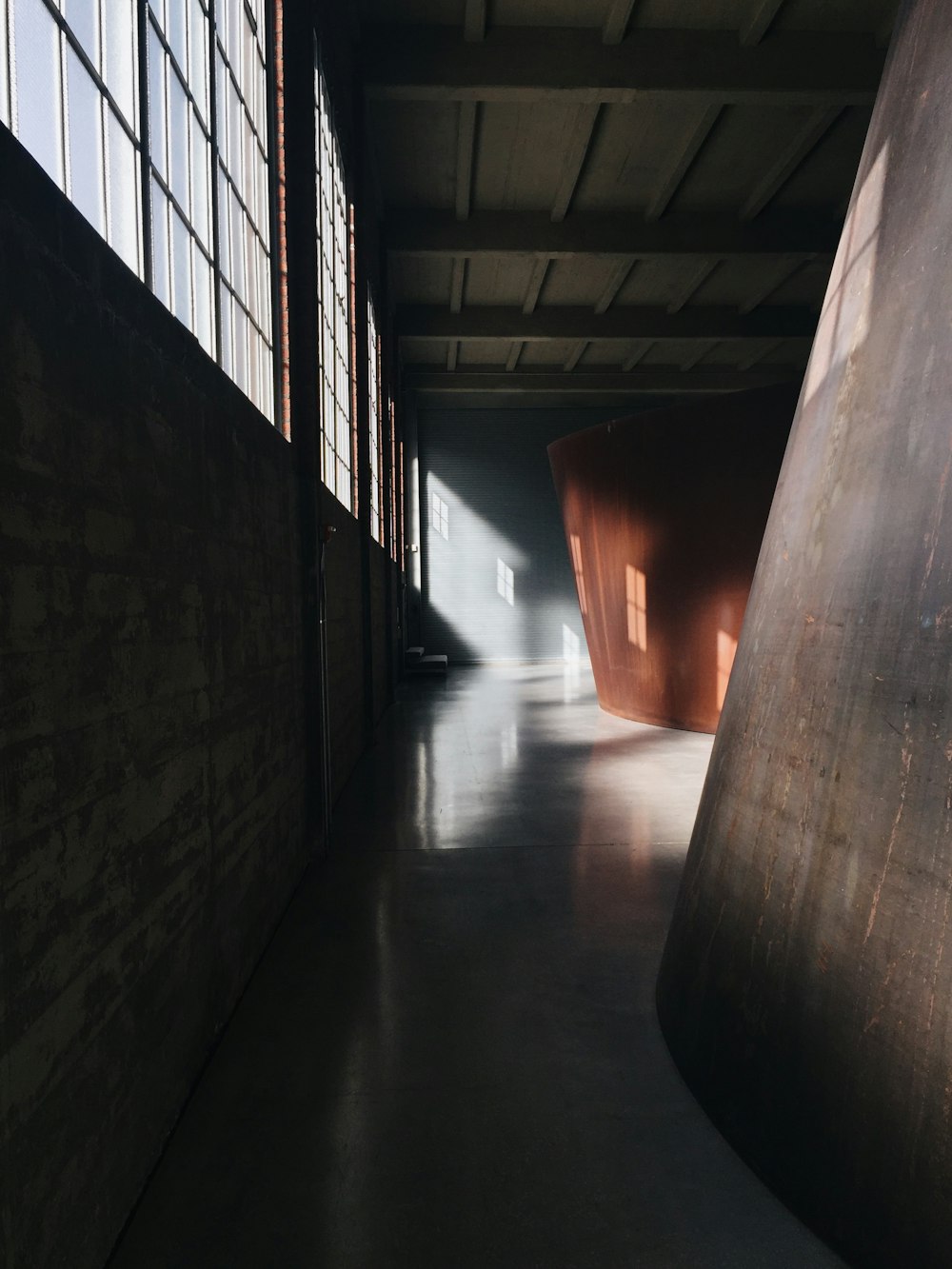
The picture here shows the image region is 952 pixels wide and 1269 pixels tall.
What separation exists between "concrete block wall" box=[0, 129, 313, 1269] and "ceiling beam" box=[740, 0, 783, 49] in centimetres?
800

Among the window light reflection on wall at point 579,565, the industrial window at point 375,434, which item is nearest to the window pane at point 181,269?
the industrial window at point 375,434

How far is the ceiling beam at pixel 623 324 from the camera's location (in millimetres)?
15266

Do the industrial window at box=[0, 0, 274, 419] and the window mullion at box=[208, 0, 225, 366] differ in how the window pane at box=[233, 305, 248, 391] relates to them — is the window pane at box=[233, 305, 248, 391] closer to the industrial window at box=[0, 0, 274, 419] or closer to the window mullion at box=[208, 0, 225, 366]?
the industrial window at box=[0, 0, 274, 419]

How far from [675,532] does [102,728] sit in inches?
312

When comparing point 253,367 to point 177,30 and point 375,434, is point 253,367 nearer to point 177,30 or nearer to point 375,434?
point 177,30

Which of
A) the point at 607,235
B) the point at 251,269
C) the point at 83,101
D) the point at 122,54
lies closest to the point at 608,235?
the point at 607,235

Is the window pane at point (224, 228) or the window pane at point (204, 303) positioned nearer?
the window pane at point (204, 303)

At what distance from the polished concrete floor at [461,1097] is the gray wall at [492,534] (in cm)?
1531

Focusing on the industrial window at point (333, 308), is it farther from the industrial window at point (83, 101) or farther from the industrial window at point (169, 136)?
the industrial window at point (83, 101)

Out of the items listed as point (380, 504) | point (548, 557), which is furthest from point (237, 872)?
point (548, 557)

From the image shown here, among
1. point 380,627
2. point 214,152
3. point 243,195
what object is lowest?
point 380,627

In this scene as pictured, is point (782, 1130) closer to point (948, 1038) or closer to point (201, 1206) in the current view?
point (948, 1038)

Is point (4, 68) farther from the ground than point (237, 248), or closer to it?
closer to it

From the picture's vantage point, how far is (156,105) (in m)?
2.70
